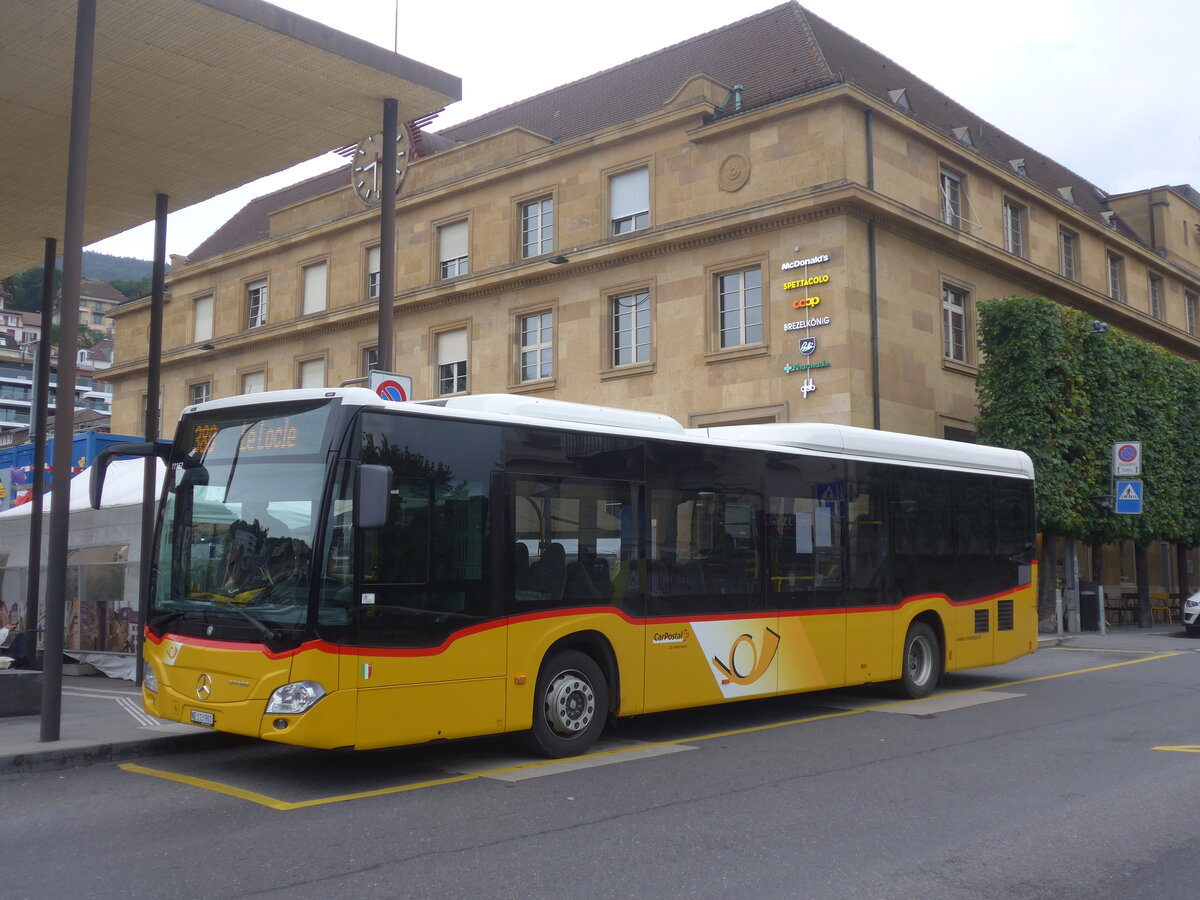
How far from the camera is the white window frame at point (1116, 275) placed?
34656mm

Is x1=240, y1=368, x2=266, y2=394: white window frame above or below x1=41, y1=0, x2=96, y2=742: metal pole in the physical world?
above

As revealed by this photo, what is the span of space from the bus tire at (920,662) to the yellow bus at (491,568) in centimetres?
70

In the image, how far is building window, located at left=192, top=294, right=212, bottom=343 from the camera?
40125mm

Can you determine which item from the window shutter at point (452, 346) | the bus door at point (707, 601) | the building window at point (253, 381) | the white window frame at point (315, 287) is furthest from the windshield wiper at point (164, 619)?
the building window at point (253, 381)

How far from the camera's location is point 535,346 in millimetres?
29859

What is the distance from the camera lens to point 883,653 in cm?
1274

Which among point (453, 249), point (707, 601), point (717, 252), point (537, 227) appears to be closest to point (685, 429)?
point (707, 601)

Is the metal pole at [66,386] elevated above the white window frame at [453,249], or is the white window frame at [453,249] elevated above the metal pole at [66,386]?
the white window frame at [453,249]

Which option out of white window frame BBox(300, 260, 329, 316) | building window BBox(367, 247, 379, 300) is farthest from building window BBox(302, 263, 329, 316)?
building window BBox(367, 247, 379, 300)

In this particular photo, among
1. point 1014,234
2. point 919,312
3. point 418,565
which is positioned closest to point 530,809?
point 418,565

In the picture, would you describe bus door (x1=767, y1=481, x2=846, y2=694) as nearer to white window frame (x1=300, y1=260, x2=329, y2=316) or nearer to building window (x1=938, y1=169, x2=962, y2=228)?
building window (x1=938, y1=169, x2=962, y2=228)

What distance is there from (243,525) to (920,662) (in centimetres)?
841

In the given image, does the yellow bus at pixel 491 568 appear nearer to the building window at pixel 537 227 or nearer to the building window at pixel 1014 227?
the building window at pixel 537 227

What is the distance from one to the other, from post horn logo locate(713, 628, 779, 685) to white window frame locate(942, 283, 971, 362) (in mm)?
17556
